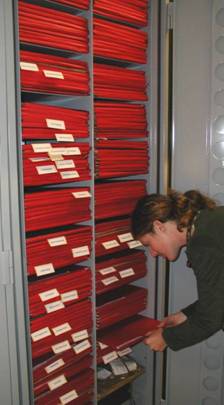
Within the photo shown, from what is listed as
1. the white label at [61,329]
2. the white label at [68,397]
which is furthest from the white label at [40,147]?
the white label at [68,397]

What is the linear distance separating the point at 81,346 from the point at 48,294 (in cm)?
37

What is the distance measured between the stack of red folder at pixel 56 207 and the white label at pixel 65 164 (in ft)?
0.36

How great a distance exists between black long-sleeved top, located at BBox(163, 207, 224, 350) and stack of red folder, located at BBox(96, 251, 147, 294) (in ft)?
1.76

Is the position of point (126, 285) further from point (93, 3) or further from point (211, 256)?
point (93, 3)

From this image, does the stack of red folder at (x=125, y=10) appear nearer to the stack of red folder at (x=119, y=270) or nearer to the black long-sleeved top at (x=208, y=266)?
the black long-sleeved top at (x=208, y=266)

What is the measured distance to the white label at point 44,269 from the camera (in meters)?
1.61

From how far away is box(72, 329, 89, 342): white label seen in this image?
5.90 ft

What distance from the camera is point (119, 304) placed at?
6.78 feet

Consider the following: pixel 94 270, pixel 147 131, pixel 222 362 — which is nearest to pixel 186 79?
pixel 147 131

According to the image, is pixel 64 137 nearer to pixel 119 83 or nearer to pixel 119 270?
pixel 119 83

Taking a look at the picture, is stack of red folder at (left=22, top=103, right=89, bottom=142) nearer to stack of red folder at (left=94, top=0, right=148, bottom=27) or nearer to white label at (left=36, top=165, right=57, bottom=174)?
white label at (left=36, top=165, right=57, bottom=174)

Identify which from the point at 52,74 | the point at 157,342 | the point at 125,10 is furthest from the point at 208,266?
the point at 125,10

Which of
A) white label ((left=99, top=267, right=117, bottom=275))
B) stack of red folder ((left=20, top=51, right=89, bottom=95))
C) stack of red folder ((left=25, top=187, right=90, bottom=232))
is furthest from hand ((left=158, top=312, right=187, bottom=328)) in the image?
stack of red folder ((left=20, top=51, right=89, bottom=95))

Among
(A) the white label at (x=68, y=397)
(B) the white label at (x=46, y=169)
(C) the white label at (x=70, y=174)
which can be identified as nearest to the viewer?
(B) the white label at (x=46, y=169)
